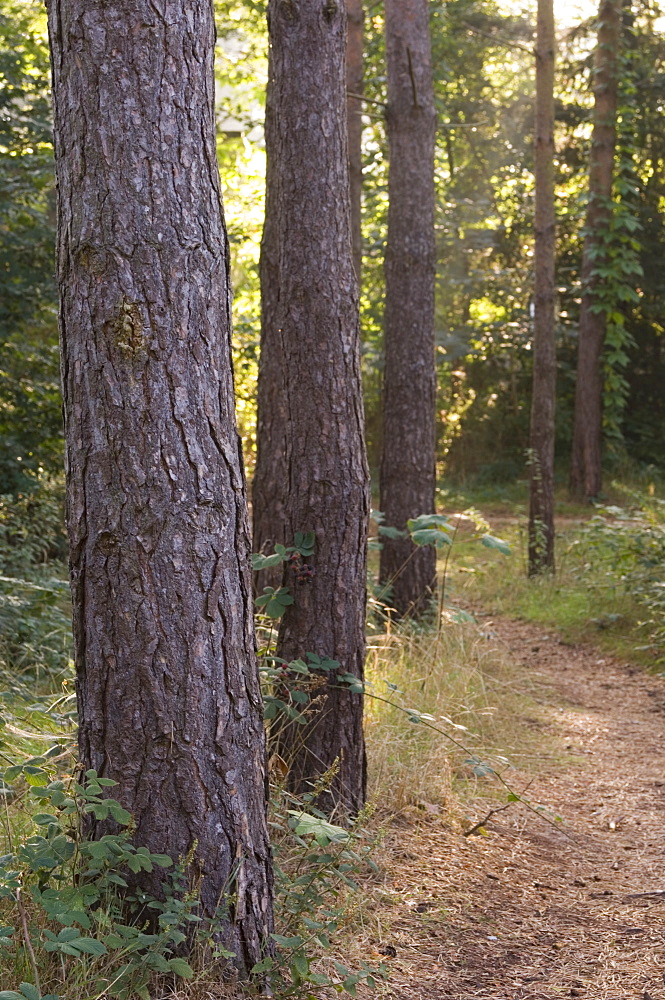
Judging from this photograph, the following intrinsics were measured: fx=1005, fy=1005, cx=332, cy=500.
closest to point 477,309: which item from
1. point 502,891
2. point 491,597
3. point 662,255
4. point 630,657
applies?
point 662,255

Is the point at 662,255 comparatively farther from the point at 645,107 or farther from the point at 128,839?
the point at 128,839

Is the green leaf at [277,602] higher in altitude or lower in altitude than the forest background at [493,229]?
lower

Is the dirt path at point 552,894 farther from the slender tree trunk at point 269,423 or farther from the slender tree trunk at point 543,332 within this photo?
the slender tree trunk at point 543,332

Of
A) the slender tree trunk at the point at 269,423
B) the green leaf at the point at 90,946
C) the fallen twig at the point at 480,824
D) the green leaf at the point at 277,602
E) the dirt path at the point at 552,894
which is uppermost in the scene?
the slender tree trunk at the point at 269,423

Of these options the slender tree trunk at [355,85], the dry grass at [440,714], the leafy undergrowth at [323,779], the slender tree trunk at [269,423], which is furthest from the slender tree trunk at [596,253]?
the slender tree trunk at [269,423]

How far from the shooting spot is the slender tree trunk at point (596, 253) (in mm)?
14727

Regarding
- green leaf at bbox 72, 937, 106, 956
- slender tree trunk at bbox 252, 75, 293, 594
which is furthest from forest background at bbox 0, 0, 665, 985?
green leaf at bbox 72, 937, 106, 956

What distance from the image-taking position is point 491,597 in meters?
10.6

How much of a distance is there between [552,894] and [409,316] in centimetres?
507

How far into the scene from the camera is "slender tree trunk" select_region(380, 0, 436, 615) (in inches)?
321

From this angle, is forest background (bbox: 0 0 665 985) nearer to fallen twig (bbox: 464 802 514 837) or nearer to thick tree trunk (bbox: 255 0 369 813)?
fallen twig (bbox: 464 802 514 837)

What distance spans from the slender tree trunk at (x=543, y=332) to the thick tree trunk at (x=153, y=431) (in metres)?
8.11

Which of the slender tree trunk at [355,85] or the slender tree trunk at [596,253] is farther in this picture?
the slender tree trunk at [596,253]

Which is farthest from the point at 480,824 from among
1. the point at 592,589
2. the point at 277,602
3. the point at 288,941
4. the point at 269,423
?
the point at 592,589
